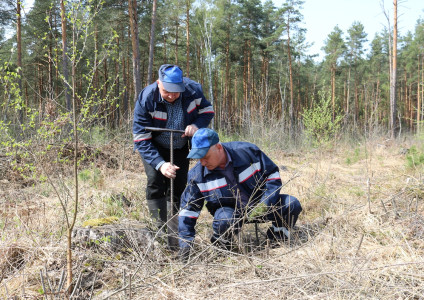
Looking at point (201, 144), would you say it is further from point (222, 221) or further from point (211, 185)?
point (222, 221)

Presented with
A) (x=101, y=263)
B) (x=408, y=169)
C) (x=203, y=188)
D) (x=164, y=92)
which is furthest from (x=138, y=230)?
(x=408, y=169)

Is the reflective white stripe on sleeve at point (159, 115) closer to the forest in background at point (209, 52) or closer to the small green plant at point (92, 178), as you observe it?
the small green plant at point (92, 178)

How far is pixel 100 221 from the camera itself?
9.87ft

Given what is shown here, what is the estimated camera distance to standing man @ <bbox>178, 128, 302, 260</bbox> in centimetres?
271

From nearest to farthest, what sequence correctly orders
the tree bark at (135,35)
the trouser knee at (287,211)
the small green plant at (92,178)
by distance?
the trouser knee at (287,211), the small green plant at (92,178), the tree bark at (135,35)

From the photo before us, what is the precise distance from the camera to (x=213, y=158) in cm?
271

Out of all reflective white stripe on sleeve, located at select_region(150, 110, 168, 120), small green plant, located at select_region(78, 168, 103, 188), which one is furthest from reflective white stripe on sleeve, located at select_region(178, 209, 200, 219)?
small green plant, located at select_region(78, 168, 103, 188)

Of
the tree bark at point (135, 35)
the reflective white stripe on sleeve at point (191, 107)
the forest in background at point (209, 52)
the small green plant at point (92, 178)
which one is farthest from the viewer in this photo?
the forest in background at point (209, 52)

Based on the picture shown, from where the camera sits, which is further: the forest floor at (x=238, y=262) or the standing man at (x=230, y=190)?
the standing man at (x=230, y=190)

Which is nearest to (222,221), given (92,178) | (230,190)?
(230,190)

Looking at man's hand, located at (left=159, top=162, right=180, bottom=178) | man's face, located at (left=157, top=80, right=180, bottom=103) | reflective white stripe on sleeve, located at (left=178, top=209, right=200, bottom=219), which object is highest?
man's face, located at (left=157, top=80, right=180, bottom=103)

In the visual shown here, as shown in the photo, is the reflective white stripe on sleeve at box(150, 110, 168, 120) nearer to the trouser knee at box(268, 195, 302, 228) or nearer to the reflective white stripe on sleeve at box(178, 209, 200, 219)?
the reflective white stripe on sleeve at box(178, 209, 200, 219)

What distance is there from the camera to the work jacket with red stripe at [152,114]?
2.91 metres

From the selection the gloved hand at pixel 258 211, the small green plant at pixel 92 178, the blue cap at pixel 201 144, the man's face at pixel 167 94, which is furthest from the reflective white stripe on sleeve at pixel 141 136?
the small green plant at pixel 92 178
